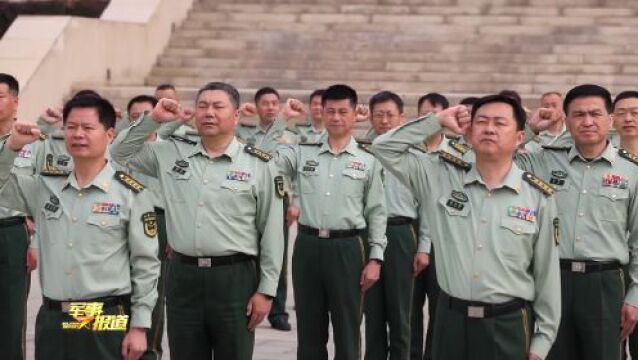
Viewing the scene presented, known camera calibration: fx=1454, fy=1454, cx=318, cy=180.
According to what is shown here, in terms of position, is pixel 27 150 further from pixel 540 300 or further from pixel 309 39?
pixel 309 39

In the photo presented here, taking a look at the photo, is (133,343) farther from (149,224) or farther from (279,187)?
(279,187)

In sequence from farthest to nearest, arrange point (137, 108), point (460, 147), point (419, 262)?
point (137, 108)
point (419, 262)
point (460, 147)

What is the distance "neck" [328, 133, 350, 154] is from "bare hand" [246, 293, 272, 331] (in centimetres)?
221

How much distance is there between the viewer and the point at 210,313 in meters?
8.02

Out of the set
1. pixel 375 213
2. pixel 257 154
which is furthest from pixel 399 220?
pixel 257 154

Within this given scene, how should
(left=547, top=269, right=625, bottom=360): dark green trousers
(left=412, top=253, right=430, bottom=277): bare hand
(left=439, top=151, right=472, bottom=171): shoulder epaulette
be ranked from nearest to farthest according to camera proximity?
(left=439, top=151, right=472, bottom=171): shoulder epaulette → (left=547, top=269, right=625, bottom=360): dark green trousers → (left=412, top=253, right=430, bottom=277): bare hand

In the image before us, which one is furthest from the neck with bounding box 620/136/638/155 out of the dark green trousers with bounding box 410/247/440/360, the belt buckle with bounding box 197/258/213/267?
the belt buckle with bounding box 197/258/213/267

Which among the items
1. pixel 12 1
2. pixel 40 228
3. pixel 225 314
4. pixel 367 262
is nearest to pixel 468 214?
pixel 225 314

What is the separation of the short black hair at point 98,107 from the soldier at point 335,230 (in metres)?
2.73

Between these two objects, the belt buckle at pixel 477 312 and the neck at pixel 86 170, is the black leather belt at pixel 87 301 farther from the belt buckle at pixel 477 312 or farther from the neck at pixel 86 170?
the belt buckle at pixel 477 312

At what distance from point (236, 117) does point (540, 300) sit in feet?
7.23

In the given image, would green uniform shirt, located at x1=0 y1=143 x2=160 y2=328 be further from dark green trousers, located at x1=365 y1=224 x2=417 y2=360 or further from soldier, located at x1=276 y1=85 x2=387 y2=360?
dark green trousers, located at x1=365 y1=224 x2=417 y2=360

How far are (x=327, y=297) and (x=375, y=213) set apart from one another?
688 mm

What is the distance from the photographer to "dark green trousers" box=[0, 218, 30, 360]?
934 cm
